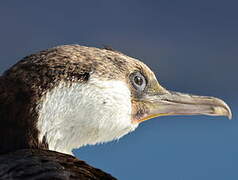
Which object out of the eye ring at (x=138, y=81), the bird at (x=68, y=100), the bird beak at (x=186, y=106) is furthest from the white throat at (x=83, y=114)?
the bird beak at (x=186, y=106)

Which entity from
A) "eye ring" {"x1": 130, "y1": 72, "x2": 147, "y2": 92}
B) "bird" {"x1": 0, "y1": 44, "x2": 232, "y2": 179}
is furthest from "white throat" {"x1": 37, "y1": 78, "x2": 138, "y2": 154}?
"eye ring" {"x1": 130, "y1": 72, "x2": 147, "y2": 92}

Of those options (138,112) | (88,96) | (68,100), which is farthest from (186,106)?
(68,100)

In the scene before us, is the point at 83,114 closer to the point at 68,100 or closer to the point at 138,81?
the point at 68,100

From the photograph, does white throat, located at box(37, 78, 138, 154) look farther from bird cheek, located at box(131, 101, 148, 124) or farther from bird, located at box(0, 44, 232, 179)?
bird cheek, located at box(131, 101, 148, 124)

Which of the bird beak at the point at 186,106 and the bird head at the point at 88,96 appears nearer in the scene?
the bird head at the point at 88,96

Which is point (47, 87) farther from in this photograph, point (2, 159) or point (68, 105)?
point (2, 159)

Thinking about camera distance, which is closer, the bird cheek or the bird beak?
the bird cheek

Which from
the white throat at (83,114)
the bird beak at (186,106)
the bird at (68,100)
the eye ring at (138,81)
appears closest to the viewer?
the bird at (68,100)

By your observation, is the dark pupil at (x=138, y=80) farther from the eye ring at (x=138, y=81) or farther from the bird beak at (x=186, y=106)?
the bird beak at (x=186, y=106)

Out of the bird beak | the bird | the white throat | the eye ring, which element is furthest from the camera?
the bird beak
